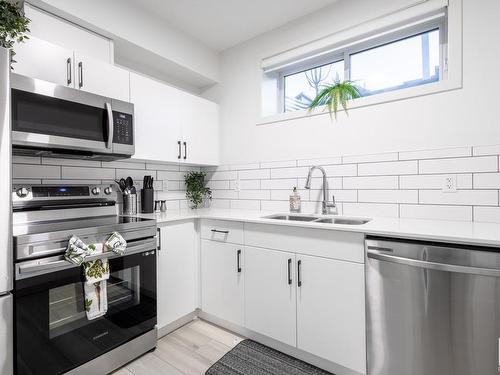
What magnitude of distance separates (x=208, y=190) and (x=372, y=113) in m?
1.79

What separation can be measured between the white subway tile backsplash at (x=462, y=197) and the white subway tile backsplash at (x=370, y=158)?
31 centimetres

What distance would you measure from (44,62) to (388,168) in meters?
2.34

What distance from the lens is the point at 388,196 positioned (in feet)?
6.46

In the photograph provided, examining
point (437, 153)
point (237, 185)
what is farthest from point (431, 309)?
point (237, 185)

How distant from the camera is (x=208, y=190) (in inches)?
119

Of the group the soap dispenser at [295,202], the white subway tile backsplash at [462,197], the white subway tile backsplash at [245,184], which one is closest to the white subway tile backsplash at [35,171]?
the white subway tile backsplash at [245,184]

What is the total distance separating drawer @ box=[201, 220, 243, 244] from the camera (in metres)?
2.03

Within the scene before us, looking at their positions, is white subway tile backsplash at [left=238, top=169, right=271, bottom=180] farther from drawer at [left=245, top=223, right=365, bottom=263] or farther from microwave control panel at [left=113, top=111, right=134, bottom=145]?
microwave control panel at [left=113, top=111, right=134, bottom=145]

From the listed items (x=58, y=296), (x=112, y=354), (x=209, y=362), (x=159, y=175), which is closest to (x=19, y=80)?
(x=58, y=296)

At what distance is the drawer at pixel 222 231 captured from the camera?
2.03 meters

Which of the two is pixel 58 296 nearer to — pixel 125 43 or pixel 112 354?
pixel 112 354

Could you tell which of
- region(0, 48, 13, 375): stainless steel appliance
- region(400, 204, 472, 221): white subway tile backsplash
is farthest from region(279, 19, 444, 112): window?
region(0, 48, 13, 375): stainless steel appliance

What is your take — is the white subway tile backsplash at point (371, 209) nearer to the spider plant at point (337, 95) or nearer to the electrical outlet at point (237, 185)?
the spider plant at point (337, 95)

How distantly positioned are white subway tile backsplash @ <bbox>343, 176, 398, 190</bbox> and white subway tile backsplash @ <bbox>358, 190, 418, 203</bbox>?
0.12 ft
